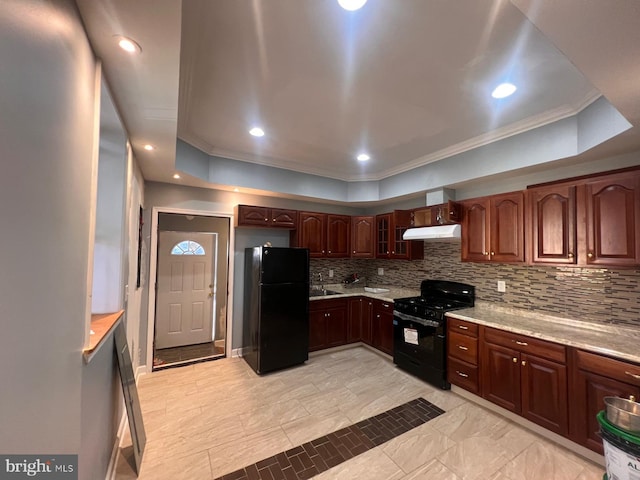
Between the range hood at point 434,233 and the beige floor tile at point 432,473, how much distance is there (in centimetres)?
220

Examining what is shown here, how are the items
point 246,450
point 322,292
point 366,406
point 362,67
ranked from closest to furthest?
point 362,67 < point 246,450 < point 366,406 < point 322,292

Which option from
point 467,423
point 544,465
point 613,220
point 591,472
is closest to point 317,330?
point 467,423

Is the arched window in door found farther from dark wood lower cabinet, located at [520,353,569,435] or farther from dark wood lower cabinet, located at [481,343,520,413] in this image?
dark wood lower cabinet, located at [520,353,569,435]

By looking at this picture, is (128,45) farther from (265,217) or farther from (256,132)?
(265,217)

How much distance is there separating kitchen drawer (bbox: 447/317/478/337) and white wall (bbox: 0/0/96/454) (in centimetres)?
302

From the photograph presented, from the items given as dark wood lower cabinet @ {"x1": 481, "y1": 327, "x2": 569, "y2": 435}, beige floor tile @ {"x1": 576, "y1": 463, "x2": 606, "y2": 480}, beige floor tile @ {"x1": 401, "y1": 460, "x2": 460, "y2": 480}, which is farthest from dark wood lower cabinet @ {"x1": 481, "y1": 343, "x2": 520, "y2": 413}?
beige floor tile @ {"x1": 401, "y1": 460, "x2": 460, "y2": 480}

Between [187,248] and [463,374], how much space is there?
13.8ft

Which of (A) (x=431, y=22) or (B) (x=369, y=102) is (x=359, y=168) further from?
(A) (x=431, y=22)

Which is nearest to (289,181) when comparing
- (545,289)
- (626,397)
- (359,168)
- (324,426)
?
(359,168)

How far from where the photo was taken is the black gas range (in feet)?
9.79

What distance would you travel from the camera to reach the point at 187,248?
4352 millimetres

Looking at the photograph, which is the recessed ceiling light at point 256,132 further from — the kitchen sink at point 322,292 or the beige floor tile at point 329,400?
the beige floor tile at point 329,400

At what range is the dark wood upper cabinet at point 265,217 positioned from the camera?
3.69 meters

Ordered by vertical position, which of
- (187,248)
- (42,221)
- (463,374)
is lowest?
(463,374)
